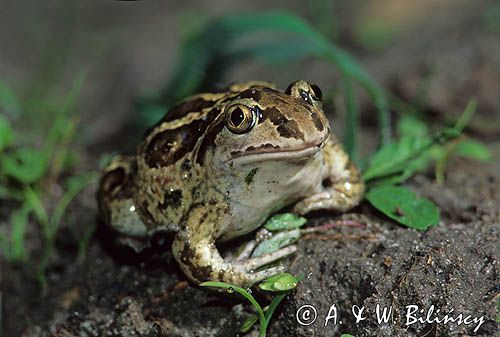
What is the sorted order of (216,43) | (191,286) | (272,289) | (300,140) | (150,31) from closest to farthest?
(300,140) < (272,289) < (191,286) < (216,43) < (150,31)

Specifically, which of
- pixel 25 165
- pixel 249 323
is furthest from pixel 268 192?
pixel 25 165

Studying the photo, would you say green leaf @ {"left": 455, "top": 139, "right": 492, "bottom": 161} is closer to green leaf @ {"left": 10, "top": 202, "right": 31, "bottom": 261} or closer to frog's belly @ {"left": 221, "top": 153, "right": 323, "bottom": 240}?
frog's belly @ {"left": 221, "top": 153, "right": 323, "bottom": 240}

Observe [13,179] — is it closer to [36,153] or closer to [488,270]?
[36,153]

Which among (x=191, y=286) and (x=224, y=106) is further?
(x=191, y=286)

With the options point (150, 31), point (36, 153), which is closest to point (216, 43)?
point (36, 153)

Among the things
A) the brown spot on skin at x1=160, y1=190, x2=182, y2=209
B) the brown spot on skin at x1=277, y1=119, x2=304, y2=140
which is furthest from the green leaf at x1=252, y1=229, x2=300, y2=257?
the brown spot on skin at x1=277, y1=119, x2=304, y2=140

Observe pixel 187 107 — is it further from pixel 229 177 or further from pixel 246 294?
pixel 246 294

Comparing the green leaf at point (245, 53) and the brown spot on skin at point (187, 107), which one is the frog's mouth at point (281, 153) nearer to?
the brown spot on skin at point (187, 107)
